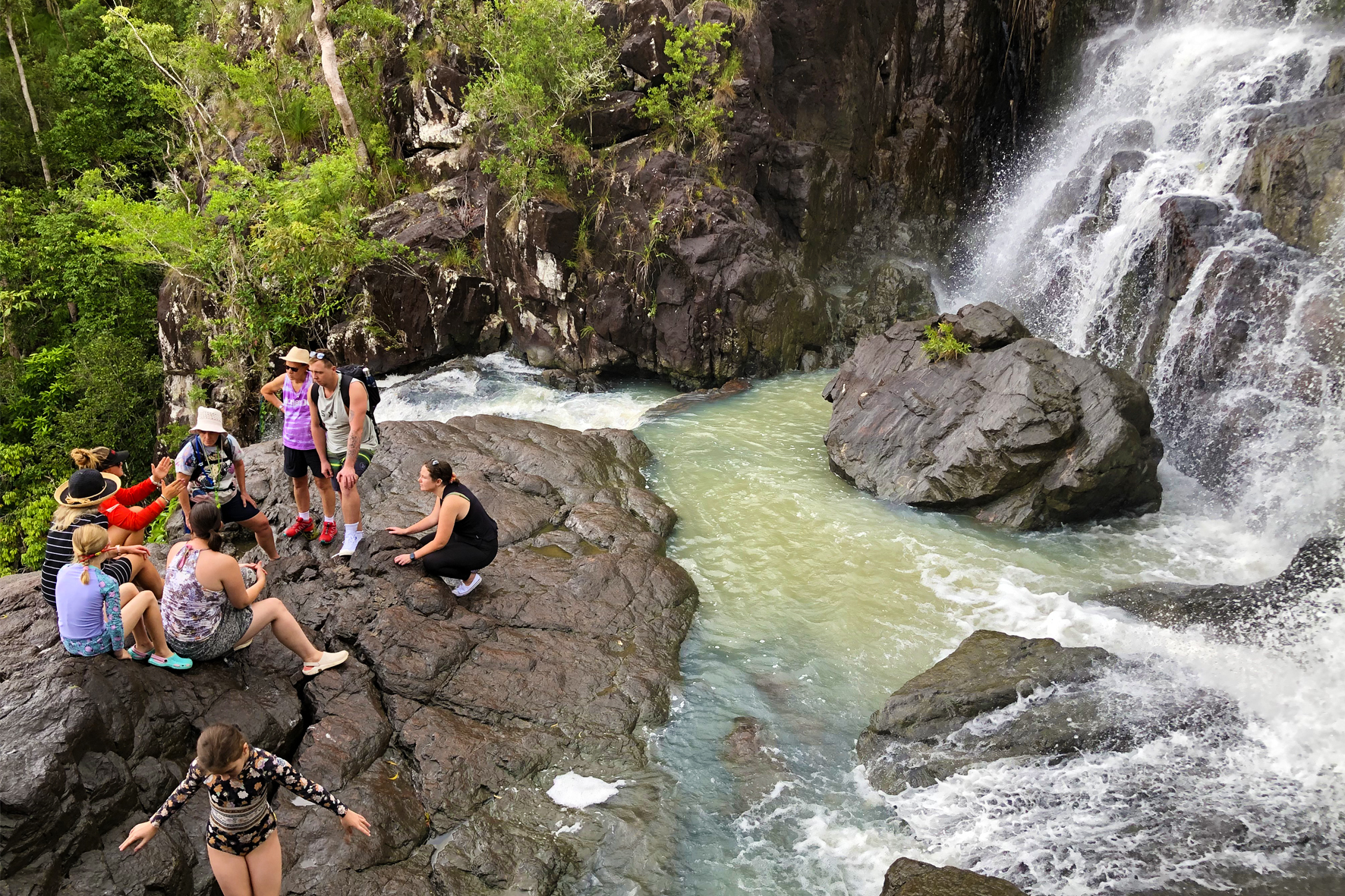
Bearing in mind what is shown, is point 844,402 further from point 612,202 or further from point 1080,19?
point 1080,19

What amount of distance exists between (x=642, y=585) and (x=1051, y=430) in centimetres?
565

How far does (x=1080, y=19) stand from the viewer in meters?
18.3

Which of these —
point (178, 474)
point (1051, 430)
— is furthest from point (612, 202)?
point (178, 474)

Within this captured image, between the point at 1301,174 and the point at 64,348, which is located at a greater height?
the point at 1301,174

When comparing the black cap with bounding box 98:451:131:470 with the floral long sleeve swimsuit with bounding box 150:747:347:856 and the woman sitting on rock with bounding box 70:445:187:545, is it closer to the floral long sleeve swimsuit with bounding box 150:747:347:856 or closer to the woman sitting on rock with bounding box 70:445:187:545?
the woman sitting on rock with bounding box 70:445:187:545

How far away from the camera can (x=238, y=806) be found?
370cm

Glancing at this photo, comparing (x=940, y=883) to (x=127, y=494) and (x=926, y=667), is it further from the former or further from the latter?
(x=127, y=494)

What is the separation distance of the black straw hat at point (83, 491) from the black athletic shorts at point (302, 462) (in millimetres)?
1647

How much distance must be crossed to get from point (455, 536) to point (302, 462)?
1657 mm

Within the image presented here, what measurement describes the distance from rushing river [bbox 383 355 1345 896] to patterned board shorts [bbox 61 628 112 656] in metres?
3.57

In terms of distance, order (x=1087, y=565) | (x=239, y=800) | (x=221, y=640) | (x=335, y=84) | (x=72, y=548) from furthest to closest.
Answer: (x=335, y=84) → (x=1087, y=565) → (x=221, y=640) → (x=72, y=548) → (x=239, y=800)

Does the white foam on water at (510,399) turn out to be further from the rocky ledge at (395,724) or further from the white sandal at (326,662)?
the white sandal at (326,662)

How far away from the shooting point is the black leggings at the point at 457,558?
22.4 feet

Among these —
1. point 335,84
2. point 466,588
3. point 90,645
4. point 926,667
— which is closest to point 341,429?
point 466,588
